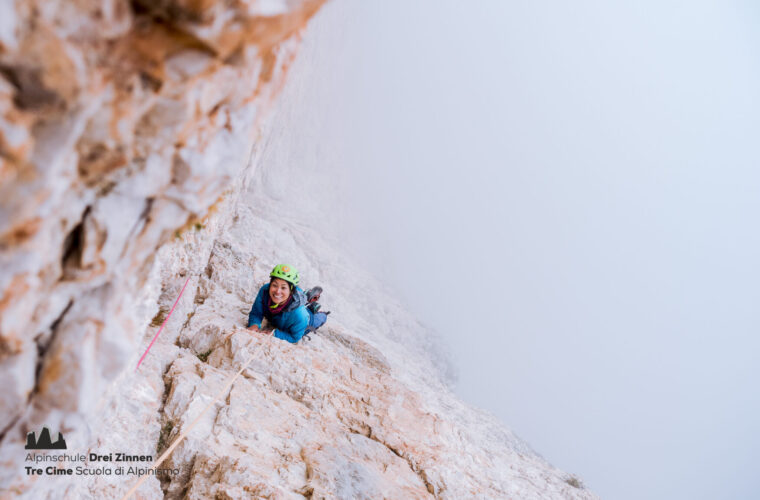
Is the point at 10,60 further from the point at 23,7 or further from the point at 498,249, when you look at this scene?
the point at 498,249

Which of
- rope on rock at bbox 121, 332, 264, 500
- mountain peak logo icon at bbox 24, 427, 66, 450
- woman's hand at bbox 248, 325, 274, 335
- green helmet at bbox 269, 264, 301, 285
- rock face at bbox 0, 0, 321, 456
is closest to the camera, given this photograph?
rock face at bbox 0, 0, 321, 456

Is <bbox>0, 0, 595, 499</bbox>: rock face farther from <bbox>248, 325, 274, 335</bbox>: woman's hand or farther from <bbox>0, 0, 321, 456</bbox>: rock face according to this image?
<bbox>248, 325, 274, 335</bbox>: woman's hand

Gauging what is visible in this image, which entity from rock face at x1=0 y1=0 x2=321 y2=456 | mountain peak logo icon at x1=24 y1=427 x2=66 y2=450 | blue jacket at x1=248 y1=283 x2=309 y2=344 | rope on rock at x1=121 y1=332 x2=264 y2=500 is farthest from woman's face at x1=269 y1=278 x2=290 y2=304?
mountain peak logo icon at x1=24 y1=427 x2=66 y2=450

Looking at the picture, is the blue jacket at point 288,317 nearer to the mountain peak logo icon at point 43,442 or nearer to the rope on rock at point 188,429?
the rope on rock at point 188,429

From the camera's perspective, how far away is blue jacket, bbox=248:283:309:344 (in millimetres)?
5215

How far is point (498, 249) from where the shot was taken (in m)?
72.4

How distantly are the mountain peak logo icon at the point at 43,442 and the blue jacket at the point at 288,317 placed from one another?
10.6 ft

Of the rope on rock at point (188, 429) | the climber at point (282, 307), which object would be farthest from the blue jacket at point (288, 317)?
the rope on rock at point (188, 429)

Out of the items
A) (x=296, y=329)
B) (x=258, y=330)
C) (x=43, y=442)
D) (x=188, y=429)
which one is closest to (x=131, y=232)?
(x=43, y=442)

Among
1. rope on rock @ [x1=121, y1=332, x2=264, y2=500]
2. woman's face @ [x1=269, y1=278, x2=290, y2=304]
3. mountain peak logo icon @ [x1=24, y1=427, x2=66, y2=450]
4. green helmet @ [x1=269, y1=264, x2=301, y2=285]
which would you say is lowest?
rope on rock @ [x1=121, y1=332, x2=264, y2=500]

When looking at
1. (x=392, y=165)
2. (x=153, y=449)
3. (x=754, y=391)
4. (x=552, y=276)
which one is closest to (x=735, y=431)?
(x=754, y=391)

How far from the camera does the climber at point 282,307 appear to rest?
→ 17.0 feet

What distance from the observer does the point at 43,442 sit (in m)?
1.83

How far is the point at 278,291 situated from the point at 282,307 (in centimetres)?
24
